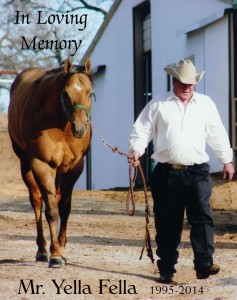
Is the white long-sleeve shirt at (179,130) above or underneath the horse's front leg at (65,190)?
above

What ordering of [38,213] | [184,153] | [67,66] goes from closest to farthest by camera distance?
[184,153] → [67,66] → [38,213]

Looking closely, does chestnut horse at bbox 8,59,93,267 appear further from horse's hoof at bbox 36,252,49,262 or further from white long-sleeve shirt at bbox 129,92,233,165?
white long-sleeve shirt at bbox 129,92,233,165

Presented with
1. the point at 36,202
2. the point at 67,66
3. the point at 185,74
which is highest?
the point at 67,66

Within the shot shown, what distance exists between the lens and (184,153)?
345 inches

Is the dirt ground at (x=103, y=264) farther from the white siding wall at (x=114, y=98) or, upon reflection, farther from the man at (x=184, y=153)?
the white siding wall at (x=114, y=98)

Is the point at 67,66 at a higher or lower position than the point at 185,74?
higher

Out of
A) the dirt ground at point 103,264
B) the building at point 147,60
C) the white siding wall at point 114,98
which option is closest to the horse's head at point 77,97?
the dirt ground at point 103,264

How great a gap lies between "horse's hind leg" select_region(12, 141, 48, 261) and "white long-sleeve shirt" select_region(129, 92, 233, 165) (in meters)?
2.31

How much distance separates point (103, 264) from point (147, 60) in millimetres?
18015

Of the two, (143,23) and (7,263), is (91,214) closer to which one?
(7,263)

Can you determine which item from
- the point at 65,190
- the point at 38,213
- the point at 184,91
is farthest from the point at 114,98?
the point at 184,91

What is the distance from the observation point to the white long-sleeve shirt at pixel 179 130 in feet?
28.8

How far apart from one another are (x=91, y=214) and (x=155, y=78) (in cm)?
925

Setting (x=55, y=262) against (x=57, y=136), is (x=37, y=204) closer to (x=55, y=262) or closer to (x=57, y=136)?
(x=57, y=136)
